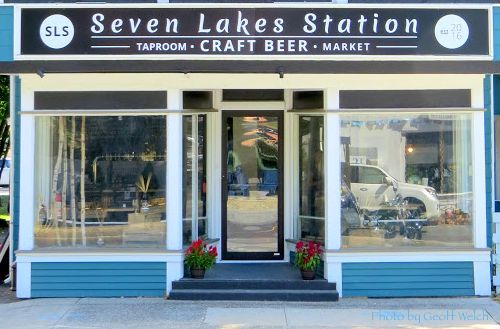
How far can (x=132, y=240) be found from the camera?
7.11m

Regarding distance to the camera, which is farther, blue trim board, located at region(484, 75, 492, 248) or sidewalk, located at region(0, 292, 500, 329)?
blue trim board, located at region(484, 75, 492, 248)

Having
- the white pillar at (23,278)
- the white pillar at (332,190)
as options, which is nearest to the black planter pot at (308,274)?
the white pillar at (332,190)

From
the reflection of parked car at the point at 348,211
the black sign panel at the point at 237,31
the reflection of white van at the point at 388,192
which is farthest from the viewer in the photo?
the reflection of white van at the point at 388,192

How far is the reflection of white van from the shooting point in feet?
23.6

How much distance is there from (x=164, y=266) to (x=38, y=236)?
1.63 m

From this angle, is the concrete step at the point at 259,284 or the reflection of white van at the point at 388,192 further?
the reflection of white van at the point at 388,192

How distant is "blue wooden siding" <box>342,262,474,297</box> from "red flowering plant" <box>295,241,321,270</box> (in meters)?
0.36

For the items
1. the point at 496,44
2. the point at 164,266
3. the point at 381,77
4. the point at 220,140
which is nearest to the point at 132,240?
the point at 164,266

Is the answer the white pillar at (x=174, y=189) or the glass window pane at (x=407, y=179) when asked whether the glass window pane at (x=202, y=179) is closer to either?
the white pillar at (x=174, y=189)

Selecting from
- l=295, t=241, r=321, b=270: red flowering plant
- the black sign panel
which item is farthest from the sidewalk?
the black sign panel

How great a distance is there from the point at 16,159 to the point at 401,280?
16.8 ft

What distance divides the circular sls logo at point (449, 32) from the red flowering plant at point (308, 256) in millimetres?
2915

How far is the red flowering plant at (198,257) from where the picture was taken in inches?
274

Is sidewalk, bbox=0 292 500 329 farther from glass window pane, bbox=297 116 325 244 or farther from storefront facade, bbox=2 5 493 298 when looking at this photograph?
glass window pane, bbox=297 116 325 244
